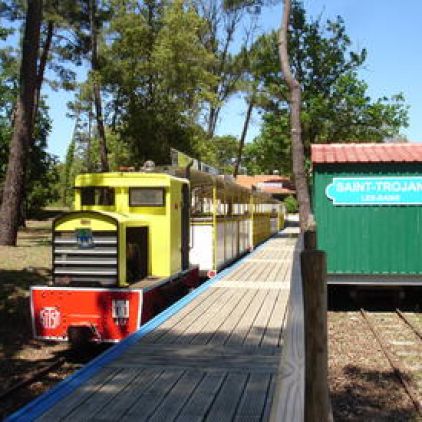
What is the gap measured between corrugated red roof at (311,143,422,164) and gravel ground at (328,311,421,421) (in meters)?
3.31

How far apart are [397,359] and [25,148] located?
1272 centimetres

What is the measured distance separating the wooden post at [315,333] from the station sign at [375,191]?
9108mm

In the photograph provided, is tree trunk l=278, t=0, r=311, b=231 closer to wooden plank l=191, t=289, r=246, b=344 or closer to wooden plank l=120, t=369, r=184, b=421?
wooden plank l=191, t=289, r=246, b=344

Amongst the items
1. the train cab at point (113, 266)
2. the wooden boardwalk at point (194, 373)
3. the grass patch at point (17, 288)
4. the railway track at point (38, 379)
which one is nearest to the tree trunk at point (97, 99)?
the grass patch at point (17, 288)

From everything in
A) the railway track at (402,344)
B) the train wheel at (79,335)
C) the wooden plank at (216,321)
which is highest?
the wooden plank at (216,321)

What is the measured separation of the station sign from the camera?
12.0m

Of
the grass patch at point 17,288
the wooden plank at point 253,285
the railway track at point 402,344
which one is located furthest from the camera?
the wooden plank at point 253,285

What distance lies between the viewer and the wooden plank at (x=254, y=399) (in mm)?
4426

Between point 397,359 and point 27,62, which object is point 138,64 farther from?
point 397,359

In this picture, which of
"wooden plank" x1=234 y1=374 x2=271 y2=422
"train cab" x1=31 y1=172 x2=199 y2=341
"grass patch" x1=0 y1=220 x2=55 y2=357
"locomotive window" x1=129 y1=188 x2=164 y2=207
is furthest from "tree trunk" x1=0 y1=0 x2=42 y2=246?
"wooden plank" x1=234 y1=374 x2=271 y2=422

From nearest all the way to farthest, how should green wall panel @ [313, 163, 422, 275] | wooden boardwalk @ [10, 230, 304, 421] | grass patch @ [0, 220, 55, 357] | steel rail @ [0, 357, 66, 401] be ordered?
wooden boardwalk @ [10, 230, 304, 421]
steel rail @ [0, 357, 66, 401]
grass patch @ [0, 220, 55, 357]
green wall panel @ [313, 163, 422, 275]

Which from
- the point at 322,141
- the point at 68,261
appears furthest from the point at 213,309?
the point at 322,141

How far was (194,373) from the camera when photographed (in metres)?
5.55

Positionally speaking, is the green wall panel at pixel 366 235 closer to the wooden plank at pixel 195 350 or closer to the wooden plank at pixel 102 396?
the wooden plank at pixel 195 350
